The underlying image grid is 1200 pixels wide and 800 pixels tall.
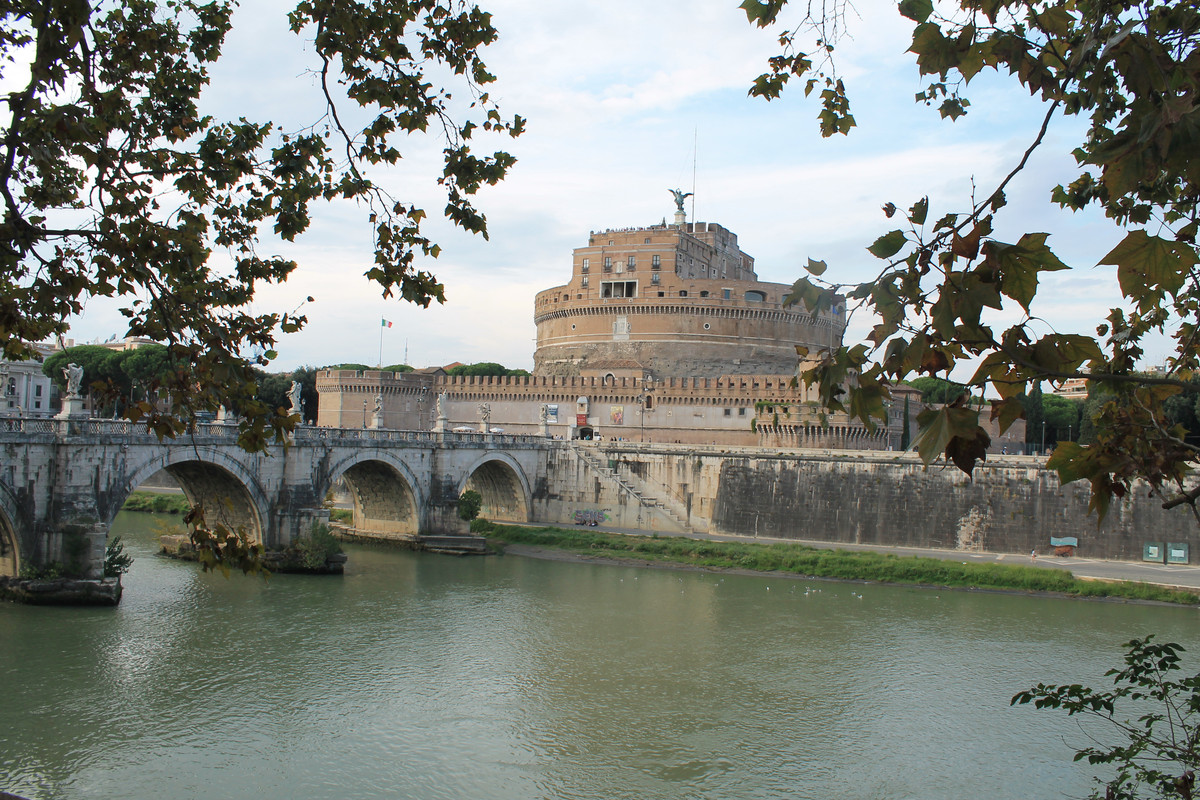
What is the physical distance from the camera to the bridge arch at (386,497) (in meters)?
24.6

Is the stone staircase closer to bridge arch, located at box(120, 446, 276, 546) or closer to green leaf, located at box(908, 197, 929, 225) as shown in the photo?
bridge arch, located at box(120, 446, 276, 546)

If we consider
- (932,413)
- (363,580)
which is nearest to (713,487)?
(363,580)

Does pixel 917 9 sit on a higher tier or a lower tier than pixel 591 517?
higher

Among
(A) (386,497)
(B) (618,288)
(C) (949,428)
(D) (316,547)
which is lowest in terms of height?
(D) (316,547)

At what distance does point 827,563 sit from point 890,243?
69.0 feet

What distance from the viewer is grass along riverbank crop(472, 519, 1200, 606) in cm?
1983

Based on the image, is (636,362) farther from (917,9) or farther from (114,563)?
(917,9)

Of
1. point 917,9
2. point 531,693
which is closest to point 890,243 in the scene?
point 917,9

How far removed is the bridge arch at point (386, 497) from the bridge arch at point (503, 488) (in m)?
3.81

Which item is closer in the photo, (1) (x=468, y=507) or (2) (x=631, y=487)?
(1) (x=468, y=507)

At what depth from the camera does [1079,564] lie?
2264 centimetres

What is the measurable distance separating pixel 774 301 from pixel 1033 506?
19.9 metres

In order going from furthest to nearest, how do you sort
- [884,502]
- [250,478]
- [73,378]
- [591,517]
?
[591,517]
[884,502]
[250,478]
[73,378]

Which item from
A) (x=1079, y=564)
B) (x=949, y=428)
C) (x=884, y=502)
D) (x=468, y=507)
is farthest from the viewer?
(x=884, y=502)
